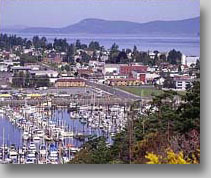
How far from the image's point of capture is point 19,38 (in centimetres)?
347

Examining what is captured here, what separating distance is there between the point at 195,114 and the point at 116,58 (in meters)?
0.57

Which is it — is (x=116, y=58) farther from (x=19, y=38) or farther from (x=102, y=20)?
(x=19, y=38)

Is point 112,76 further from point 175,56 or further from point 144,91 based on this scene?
point 175,56

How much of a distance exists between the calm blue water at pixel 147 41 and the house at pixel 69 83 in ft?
0.76

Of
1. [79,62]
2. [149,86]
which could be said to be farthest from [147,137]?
[79,62]

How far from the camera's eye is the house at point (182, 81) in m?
3.52

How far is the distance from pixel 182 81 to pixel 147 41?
0.32 metres

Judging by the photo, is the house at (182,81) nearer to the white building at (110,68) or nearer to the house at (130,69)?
the house at (130,69)

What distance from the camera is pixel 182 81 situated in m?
3.53

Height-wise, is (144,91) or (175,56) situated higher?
(175,56)

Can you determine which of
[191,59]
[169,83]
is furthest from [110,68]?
[191,59]

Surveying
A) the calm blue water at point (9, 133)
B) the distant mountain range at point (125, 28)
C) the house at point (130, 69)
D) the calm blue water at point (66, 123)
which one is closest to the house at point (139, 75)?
the house at point (130, 69)

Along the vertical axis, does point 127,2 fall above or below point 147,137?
above

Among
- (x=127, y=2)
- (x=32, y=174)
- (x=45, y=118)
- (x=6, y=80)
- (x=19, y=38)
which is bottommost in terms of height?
(x=32, y=174)
